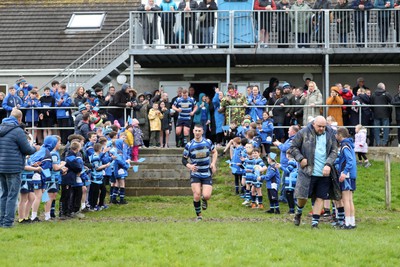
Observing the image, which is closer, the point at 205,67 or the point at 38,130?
the point at 38,130

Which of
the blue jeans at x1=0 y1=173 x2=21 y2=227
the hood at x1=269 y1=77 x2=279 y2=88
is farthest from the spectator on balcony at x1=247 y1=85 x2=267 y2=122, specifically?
the blue jeans at x1=0 y1=173 x2=21 y2=227

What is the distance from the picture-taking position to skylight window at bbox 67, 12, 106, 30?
31291 mm

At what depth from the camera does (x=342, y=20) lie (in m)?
25.1

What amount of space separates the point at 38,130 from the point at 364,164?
9.93 m

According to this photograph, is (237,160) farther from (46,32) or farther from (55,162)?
(46,32)

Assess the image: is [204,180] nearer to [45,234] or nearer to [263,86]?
[45,234]

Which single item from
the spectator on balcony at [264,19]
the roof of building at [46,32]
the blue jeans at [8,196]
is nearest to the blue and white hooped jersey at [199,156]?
the blue jeans at [8,196]

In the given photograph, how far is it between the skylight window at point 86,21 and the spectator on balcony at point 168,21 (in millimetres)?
6120

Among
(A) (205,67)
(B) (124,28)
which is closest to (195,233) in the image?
(A) (205,67)

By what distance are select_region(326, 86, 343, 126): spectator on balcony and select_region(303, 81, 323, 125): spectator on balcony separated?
0.32 meters

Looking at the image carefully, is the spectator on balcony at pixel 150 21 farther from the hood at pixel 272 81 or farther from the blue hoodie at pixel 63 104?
the hood at pixel 272 81

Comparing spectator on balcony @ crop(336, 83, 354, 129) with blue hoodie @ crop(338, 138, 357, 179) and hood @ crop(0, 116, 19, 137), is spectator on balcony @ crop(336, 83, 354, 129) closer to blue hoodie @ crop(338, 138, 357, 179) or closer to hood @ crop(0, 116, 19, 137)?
blue hoodie @ crop(338, 138, 357, 179)

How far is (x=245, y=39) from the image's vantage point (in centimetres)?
2567

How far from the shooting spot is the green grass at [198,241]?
1086cm
